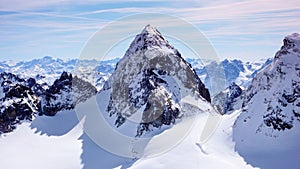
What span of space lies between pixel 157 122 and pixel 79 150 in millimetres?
18204

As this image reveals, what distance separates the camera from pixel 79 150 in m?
69.8

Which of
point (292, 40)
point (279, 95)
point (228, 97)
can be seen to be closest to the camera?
point (279, 95)

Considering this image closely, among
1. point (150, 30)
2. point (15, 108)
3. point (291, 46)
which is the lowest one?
point (15, 108)

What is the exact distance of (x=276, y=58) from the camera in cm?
6600

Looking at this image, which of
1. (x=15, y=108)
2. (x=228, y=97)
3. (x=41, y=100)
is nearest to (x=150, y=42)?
(x=41, y=100)

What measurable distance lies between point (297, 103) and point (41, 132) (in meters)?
62.3

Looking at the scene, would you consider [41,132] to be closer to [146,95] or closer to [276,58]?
[146,95]

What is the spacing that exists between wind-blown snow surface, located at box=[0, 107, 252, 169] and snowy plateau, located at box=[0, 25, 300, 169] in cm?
17

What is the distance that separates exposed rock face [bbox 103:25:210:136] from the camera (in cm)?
6781

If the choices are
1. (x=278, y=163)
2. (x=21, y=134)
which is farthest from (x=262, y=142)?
(x=21, y=134)

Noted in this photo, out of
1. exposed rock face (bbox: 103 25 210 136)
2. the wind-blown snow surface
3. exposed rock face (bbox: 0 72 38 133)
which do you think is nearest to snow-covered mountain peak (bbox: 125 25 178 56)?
exposed rock face (bbox: 103 25 210 136)

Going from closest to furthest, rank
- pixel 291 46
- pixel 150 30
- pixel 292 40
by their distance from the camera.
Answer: pixel 291 46, pixel 292 40, pixel 150 30

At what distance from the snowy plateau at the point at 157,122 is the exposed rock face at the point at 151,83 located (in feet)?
0.76

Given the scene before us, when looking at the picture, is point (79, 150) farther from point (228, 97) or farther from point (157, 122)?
point (228, 97)
